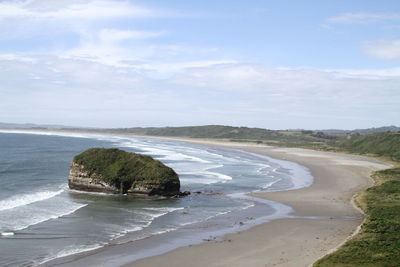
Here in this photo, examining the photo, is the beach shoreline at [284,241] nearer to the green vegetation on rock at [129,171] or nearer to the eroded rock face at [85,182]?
the green vegetation on rock at [129,171]

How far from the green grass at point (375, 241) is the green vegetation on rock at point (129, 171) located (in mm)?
15816

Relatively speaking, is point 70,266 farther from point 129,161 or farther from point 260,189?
point 260,189

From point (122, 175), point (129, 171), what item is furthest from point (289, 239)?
point (122, 175)

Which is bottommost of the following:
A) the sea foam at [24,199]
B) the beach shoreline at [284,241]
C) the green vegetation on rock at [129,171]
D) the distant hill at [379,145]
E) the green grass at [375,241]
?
the sea foam at [24,199]

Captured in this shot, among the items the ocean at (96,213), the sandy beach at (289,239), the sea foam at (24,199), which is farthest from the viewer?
the sea foam at (24,199)

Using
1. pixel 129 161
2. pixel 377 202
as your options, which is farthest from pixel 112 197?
pixel 377 202

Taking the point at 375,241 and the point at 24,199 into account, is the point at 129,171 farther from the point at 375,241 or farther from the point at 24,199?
the point at 375,241

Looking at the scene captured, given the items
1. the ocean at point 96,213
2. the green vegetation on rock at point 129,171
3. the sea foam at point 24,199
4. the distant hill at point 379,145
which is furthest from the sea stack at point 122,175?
the distant hill at point 379,145

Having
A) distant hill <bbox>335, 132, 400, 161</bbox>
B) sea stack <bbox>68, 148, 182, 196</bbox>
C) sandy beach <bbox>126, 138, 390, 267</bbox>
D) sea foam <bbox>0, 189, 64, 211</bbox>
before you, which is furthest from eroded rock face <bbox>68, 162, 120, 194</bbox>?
distant hill <bbox>335, 132, 400, 161</bbox>

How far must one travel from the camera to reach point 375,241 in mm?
20734

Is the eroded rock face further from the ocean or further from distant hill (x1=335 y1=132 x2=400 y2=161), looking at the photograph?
distant hill (x1=335 y1=132 x2=400 y2=161)

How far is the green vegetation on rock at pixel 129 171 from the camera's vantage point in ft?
121

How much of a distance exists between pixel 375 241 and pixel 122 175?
22847 mm

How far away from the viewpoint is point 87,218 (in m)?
28.1
